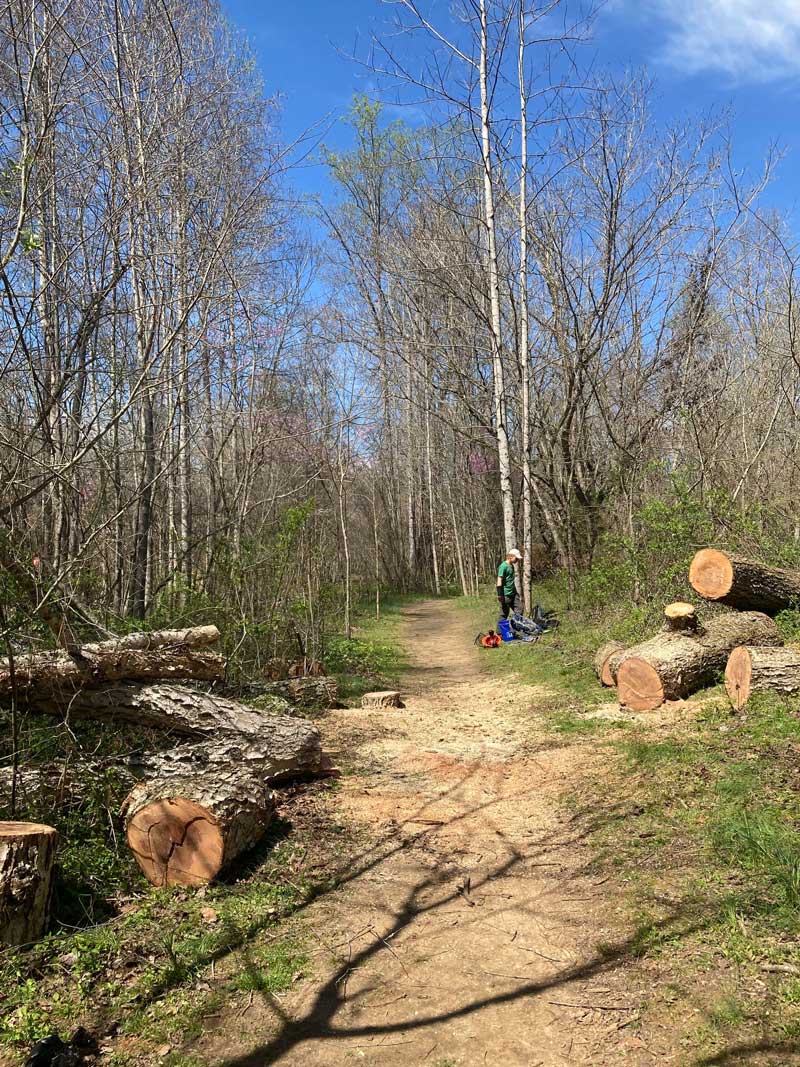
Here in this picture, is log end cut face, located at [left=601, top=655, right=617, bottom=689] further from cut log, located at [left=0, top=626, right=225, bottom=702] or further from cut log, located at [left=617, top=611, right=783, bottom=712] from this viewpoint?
cut log, located at [left=0, top=626, right=225, bottom=702]

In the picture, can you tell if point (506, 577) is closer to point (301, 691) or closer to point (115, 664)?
point (301, 691)

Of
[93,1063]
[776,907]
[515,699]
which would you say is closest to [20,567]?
[93,1063]

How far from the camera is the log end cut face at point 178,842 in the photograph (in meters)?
4.04

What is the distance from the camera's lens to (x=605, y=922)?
3475 millimetres

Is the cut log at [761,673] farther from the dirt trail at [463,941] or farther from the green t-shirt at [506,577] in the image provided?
the green t-shirt at [506,577]

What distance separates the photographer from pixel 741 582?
773 centimetres

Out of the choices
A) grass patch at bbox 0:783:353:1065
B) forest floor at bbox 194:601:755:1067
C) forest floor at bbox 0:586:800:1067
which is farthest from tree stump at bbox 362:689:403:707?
grass patch at bbox 0:783:353:1065

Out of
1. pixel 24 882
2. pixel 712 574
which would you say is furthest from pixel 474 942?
pixel 712 574

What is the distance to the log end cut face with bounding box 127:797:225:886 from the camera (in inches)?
159

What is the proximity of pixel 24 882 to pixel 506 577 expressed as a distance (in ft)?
33.4

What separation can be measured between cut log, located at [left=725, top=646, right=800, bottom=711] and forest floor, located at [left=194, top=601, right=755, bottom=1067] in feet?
4.15

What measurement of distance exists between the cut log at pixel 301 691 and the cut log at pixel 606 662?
3.10 m

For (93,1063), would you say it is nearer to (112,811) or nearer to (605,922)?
(112,811)

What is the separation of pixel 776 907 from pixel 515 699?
5744mm
